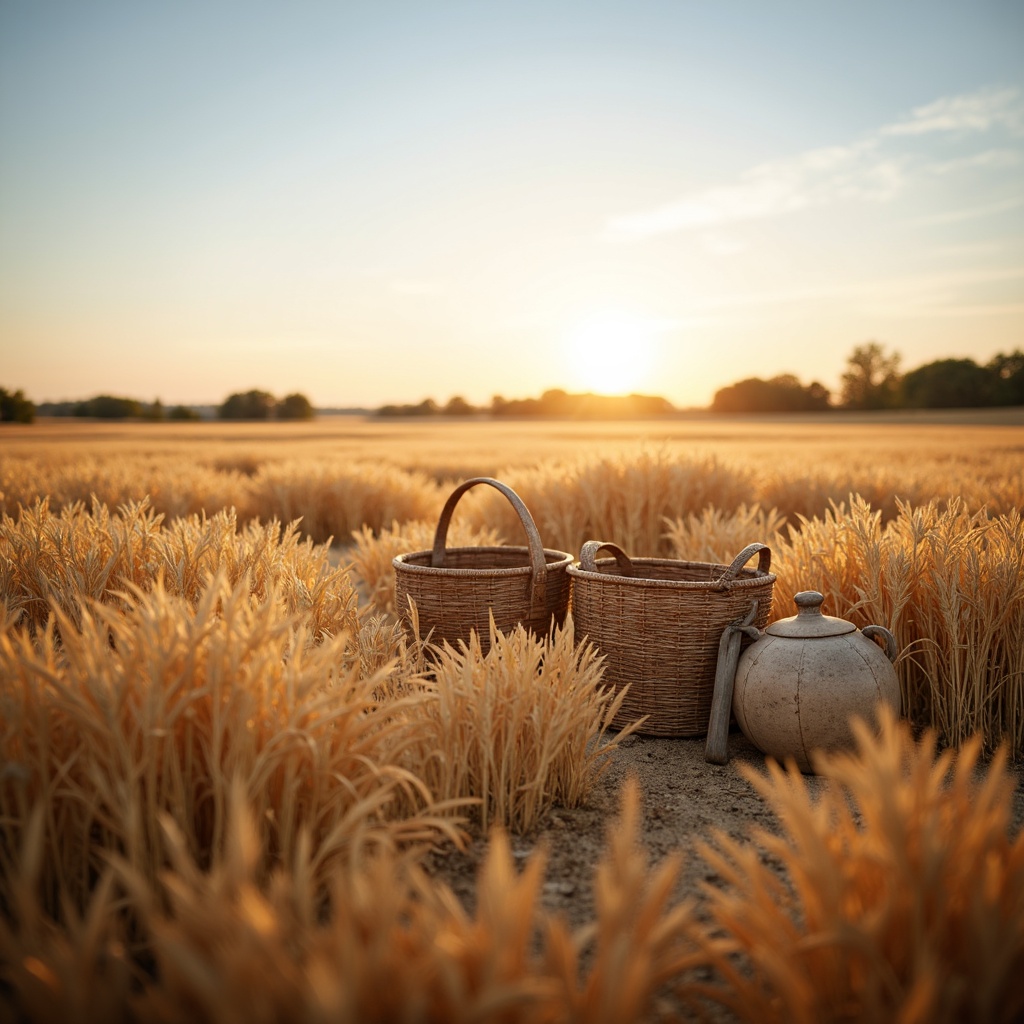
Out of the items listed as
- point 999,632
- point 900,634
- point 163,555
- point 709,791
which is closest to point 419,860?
point 709,791

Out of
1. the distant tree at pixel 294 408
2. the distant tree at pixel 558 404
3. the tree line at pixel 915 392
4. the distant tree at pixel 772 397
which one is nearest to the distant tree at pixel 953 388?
the tree line at pixel 915 392

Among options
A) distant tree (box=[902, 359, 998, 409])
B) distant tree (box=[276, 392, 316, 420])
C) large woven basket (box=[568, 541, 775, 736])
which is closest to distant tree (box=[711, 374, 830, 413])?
distant tree (box=[902, 359, 998, 409])

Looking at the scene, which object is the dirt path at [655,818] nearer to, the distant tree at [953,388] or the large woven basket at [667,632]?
the large woven basket at [667,632]

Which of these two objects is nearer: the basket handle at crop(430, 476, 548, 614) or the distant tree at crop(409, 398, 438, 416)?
the basket handle at crop(430, 476, 548, 614)

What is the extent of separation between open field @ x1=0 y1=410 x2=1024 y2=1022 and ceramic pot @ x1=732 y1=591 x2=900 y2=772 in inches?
6.5

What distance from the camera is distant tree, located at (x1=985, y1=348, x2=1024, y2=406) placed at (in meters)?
50.4

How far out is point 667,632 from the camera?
2658 mm

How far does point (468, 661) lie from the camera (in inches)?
79.8

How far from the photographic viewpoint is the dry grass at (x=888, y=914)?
1.02 metres

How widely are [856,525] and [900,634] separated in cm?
43

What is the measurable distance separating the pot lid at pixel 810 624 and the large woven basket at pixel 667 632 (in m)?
0.21

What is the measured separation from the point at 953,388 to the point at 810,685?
59.3 metres

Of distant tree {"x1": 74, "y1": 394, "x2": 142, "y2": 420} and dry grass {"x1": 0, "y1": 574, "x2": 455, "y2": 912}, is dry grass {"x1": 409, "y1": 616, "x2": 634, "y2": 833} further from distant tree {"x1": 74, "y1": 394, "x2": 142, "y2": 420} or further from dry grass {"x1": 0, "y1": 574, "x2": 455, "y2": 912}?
distant tree {"x1": 74, "y1": 394, "x2": 142, "y2": 420}

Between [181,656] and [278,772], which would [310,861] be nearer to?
[278,772]
